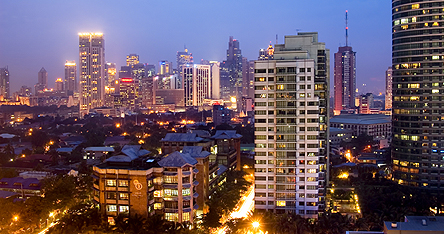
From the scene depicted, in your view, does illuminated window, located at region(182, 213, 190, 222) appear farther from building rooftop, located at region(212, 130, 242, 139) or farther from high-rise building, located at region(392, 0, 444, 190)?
high-rise building, located at region(392, 0, 444, 190)

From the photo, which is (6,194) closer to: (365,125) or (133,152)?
(133,152)

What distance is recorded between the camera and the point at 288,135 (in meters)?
40.2

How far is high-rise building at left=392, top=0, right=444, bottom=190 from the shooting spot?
163 feet

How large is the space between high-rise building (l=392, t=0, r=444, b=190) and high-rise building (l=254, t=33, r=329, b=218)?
15438 millimetres

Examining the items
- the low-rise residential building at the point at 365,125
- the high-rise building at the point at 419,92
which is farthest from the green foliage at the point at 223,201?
the low-rise residential building at the point at 365,125

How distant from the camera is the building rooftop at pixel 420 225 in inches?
1113

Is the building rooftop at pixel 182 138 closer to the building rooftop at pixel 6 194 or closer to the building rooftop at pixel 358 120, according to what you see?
the building rooftop at pixel 6 194

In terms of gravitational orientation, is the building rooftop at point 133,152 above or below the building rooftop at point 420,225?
above

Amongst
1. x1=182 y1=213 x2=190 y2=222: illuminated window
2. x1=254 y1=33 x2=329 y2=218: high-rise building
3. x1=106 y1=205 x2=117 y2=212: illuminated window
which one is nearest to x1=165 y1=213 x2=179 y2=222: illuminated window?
x1=182 y1=213 x2=190 y2=222: illuminated window

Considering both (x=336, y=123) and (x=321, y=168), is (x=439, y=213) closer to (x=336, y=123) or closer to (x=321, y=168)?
(x=321, y=168)

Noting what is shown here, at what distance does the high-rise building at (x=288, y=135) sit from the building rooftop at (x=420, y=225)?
11.0 m

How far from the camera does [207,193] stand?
43281 mm

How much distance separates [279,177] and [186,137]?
14310 millimetres

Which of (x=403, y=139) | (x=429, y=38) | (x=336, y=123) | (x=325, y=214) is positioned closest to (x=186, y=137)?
(x=325, y=214)
